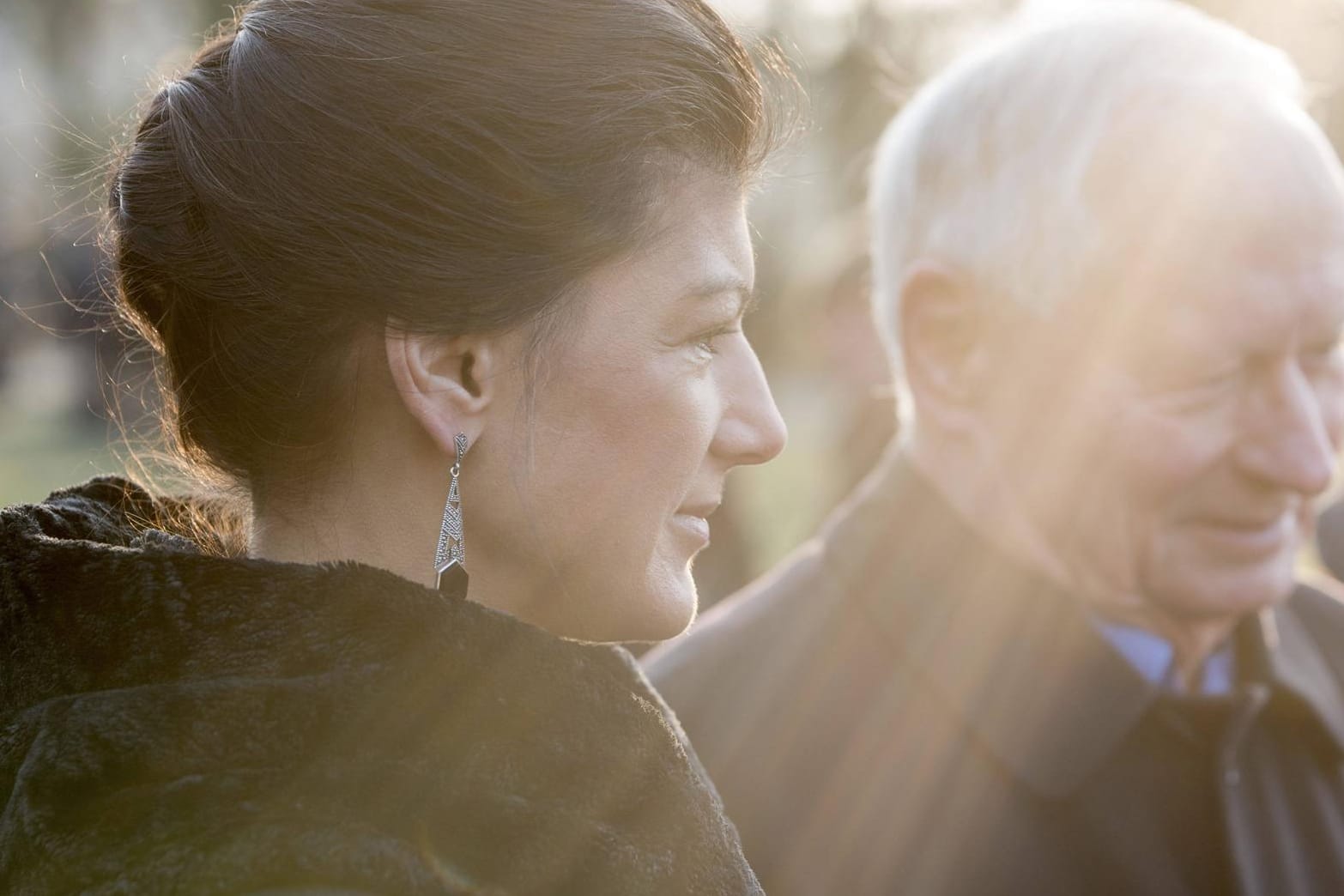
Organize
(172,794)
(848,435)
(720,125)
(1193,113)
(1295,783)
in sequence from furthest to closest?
(848,435) → (1295,783) → (1193,113) → (720,125) → (172,794)

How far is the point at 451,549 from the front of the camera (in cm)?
169

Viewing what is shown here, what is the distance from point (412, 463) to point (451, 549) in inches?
4.9

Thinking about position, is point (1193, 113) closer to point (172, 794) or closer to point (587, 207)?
point (587, 207)

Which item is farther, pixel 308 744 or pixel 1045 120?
pixel 1045 120

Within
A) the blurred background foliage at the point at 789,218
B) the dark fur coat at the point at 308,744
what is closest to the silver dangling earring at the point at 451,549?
the dark fur coat at the point at 308,744

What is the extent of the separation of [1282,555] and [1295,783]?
1.42ft

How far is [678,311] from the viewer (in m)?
1.72

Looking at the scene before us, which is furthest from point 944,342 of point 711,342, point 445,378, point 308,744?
point 308,744

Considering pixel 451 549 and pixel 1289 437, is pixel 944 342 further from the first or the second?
pixel 451 549

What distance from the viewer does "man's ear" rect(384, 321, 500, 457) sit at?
5.39ft

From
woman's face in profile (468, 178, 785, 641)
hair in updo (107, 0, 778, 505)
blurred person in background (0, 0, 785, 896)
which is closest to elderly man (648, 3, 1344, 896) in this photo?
blurred person in background (0, 0, 785, 896)

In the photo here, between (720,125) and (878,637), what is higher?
(720,125)

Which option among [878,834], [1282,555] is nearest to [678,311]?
[878,834]

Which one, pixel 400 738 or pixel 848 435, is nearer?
pixel 400 738
